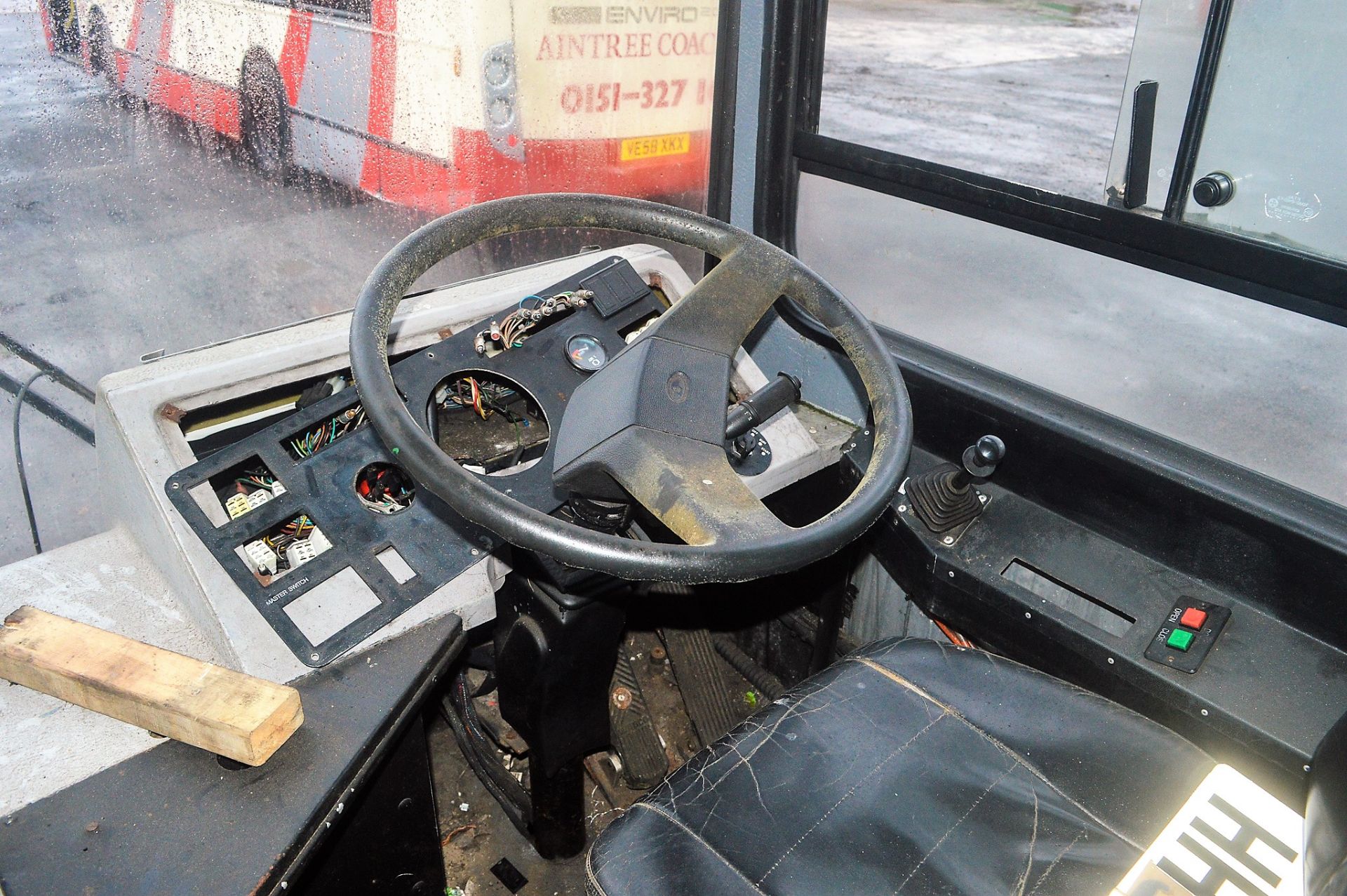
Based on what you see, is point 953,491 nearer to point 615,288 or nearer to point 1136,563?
point 1136,563

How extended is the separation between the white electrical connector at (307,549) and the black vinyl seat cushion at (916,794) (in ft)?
1.86

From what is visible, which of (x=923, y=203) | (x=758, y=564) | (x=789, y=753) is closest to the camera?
(x=758, y=564)

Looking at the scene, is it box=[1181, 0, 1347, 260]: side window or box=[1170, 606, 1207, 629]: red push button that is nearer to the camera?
box=[1181, 0, 1347, 260]: side window

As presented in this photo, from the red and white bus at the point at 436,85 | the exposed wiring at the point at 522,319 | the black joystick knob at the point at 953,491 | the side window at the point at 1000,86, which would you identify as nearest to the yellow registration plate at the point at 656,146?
the red and white bus at the point at 436,85

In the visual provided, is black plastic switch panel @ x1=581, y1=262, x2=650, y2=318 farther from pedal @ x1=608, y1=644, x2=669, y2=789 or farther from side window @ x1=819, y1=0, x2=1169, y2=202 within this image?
pedal @ x1=608, y1=644, x2=669, y2=789

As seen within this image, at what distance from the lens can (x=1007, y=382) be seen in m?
1.71

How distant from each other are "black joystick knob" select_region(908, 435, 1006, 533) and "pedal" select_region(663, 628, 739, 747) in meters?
0.68

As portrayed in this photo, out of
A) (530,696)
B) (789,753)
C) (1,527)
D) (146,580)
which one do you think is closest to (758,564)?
(789,753)

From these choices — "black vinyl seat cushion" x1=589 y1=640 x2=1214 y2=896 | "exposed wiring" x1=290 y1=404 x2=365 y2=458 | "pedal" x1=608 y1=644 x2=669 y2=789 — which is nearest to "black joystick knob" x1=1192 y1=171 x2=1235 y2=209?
"black vinyl seat cushion" x1=589 y1=640 x2=1214 y2=896

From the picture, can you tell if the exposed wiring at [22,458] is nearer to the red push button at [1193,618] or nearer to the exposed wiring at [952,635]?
the exposed wiring at [952,635]

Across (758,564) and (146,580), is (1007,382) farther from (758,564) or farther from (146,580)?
(146,580)

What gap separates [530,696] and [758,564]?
2.72 ft

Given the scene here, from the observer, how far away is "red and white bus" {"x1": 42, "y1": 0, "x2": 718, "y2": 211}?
4.34ft

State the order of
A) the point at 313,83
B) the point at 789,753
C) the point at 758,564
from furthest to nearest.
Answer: the point at 313,83 < the point at 789,753 < the point at 758,564
